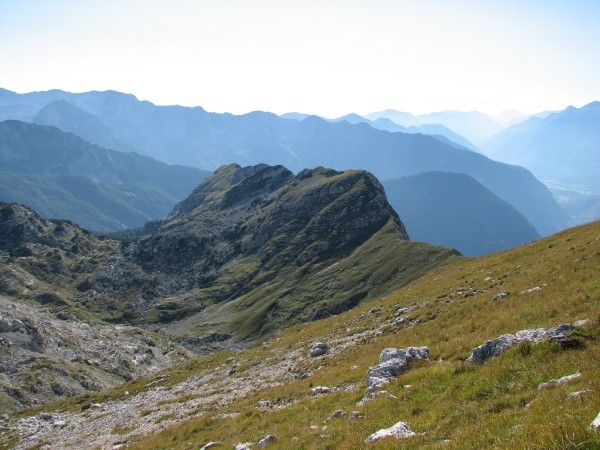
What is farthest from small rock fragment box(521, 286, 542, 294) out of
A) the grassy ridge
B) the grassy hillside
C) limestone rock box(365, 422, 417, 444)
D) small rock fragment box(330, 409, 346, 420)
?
limestone rock box(365, 422, 417, 444)

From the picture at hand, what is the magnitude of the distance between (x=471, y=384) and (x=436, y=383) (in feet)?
6.49

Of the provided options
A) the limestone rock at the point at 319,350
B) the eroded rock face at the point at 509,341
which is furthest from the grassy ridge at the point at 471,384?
the limestone rock at the point at 319,350

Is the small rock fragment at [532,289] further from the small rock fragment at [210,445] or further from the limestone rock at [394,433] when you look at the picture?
the small rock fragment at [210,445]

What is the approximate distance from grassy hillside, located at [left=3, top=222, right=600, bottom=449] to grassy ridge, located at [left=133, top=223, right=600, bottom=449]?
0.21ft

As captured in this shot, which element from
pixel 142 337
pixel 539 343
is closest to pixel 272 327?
pixel 142 337

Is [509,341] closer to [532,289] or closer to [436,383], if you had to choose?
[436,383]

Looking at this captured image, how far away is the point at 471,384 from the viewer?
16.6 m

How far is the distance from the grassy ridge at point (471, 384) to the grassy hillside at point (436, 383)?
6 cm

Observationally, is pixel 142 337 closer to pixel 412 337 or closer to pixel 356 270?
pixel 356 270

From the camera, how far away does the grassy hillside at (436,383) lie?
1223cm

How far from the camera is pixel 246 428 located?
78.9ft

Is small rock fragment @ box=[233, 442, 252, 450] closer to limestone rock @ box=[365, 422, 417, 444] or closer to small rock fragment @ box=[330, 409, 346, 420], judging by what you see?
small rock fragment @ box=[330, 409, 346, 420]

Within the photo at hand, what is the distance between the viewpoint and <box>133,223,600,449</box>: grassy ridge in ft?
37.4

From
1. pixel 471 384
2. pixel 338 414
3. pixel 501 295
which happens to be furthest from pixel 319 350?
pixel 471 384
